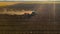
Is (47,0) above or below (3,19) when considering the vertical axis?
above

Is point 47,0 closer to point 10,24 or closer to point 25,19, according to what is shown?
point 25,19

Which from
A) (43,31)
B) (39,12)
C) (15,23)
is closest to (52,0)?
(39,12)

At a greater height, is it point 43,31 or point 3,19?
point 3,19

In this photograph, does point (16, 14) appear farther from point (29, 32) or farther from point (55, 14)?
point (55, 14)

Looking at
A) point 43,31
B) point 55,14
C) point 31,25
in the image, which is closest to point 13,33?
point 31,25

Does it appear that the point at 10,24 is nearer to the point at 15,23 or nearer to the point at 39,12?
the point at 15,23

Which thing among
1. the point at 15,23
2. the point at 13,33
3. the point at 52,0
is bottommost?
the point at 13,33

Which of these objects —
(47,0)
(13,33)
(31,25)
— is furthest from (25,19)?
(47,0)
